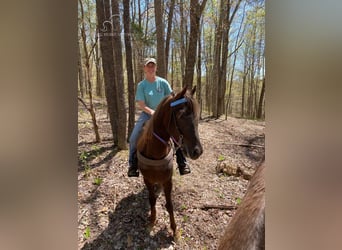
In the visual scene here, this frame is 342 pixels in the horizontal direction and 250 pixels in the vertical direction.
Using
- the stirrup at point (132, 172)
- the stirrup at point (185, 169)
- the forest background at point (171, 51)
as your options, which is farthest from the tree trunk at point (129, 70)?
the stirrup at point (185, 169)

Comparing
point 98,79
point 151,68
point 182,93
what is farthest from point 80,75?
point 182,93

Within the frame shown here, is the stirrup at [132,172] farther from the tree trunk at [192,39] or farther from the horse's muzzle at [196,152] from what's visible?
the tree trunk at [192,39]

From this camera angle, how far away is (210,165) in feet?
3.44

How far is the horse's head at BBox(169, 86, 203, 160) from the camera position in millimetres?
972

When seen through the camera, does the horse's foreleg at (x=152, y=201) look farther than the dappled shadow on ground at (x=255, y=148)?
Yes

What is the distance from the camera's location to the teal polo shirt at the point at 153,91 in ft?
3.37

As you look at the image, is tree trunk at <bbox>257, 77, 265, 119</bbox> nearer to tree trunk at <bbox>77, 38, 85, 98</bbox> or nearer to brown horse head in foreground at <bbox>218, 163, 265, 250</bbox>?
brown horse head in foreground at <bbox>218, 163, 265, 250</bbox>

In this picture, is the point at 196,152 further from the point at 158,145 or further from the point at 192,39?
the point at 192,39

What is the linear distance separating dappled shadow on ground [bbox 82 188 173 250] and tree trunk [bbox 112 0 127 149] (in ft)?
0.67

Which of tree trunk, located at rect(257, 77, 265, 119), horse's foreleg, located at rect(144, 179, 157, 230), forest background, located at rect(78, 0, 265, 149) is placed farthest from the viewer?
horse's foreleg, located at rect(144, 179, 157, 230)

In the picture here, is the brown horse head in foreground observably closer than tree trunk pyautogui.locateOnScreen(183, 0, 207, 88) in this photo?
Yes

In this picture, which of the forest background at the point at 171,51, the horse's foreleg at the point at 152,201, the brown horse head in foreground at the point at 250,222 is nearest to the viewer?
the brown horse head in foreground at the point at 250,222

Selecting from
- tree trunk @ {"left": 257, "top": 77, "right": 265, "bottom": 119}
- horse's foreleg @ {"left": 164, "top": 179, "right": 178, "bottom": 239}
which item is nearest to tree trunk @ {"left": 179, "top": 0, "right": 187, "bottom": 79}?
tree trunk @ {"left": 257, "top": 77, "right": 265, "bottom": 119}
